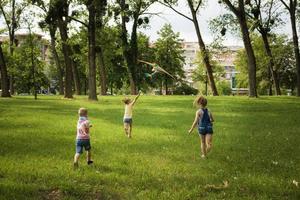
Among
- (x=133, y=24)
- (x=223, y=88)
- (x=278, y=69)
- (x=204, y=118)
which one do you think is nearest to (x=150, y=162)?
(x=204, y=118)

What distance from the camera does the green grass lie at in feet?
32.0

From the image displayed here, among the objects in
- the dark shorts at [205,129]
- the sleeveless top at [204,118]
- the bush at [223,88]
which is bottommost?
the bush at [223,88]

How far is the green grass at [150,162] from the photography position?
9750 millimetres

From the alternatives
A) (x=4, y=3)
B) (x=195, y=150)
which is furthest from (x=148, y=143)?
(x=4, y=3)

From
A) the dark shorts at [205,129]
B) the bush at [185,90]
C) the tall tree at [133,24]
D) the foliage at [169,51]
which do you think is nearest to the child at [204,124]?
the dark shorts at [205,129]

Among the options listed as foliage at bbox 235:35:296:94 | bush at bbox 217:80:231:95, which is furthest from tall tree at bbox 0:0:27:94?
bush at bbox 217:80:231:95

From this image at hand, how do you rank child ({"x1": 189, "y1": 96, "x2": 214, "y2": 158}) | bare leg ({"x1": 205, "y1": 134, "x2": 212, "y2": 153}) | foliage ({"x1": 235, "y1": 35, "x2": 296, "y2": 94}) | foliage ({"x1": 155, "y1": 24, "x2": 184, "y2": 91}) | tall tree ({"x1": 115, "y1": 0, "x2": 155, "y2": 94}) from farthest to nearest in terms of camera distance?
1. foliage ({"x1": 155, "y1": 24, "x2": 184, "y2": 91})
2. foliage ({"x1": 235, "y1": 35, "x2": 296, "y2": 94})
3. tall tree ({"x1": 115, "y1": 0, "x2": 155, "y2": 94})
4. child ({"x1": 189, "y1": 96, "x2": 214, "y2": 158})
5. bare leg ({"x1": 205, "y1": 134, "x2": 212, "y2": 153})

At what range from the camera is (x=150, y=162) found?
42.6 ft

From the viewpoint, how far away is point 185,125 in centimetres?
2300

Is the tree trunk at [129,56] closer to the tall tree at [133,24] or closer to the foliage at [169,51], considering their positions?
the tall tree at [133,24]

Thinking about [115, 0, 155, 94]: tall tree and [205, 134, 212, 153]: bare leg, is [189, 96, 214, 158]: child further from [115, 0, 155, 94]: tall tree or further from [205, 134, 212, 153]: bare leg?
[115, 0, 155, 94]: tall tree

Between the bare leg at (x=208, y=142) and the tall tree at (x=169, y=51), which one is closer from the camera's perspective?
the bare leg at (x=208, y=142)

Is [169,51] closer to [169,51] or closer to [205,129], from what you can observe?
[169,51]

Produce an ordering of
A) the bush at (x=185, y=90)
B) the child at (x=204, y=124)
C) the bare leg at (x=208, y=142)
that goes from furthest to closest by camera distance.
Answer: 1. the bush at (x=185, y=90)
2. the child at (x=204, y=124)
3. the bare leg at (x=208, y=142)
